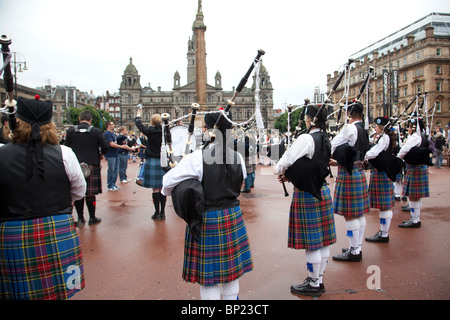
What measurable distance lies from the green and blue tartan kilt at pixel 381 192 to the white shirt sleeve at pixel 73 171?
4.01m

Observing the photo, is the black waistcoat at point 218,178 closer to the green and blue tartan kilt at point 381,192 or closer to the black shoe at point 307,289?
the black shoe at point 307,289

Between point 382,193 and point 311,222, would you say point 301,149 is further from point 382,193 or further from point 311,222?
point 382,193

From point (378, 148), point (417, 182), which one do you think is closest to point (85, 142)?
point (378, 148)

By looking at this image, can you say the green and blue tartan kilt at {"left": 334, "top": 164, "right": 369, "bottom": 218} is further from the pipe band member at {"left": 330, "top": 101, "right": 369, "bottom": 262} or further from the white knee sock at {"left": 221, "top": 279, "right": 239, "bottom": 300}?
the white knee sock at {"left": 221, "top": 279, "right": 239, "bottom": 300}

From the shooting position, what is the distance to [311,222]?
323cm

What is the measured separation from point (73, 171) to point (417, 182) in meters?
5.51

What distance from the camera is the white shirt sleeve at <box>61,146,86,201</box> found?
235cm

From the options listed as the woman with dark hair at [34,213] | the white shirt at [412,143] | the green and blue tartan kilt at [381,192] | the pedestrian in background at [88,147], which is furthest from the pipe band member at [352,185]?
the pedestrian in background at [88,147]

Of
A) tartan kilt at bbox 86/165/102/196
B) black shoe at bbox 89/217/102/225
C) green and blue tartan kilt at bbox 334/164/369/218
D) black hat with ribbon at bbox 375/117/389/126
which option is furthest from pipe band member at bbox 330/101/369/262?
black shoe at bbox 89/217/102/225

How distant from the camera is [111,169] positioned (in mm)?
9562

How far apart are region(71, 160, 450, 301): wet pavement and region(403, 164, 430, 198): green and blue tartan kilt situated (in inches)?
24.1
